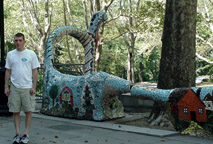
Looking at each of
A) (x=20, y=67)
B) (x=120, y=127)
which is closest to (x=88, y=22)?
(x=120, y=127)

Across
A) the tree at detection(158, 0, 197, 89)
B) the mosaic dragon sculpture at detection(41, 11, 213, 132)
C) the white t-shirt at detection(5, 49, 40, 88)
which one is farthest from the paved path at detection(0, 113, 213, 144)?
the tree at detection(158, 0, 197, 89)

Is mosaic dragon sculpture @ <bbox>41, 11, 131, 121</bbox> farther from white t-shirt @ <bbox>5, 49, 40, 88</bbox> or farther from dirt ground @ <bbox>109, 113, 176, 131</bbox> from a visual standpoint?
white t-shirt @ <bbox>5, 49, 40, 88</bbox>

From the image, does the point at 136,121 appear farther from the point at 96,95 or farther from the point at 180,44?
the point at 180,44

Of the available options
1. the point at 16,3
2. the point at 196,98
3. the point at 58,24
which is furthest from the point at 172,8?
the point at 58,24

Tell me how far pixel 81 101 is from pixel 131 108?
2.67 meters

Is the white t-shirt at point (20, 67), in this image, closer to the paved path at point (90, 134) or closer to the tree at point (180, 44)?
the paved path at point (90, 134)

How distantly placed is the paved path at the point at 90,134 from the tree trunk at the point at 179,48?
117 centimetres

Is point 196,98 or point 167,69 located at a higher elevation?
point 167,69

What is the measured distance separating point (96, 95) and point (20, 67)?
3.27m

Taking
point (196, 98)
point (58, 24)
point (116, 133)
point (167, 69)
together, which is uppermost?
point (58, 24)

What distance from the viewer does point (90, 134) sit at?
7613mm

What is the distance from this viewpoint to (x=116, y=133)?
7789mm

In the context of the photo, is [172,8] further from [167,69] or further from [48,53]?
[48,53]

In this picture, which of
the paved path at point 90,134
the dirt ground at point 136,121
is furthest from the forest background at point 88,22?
the paved path at point 90,134
